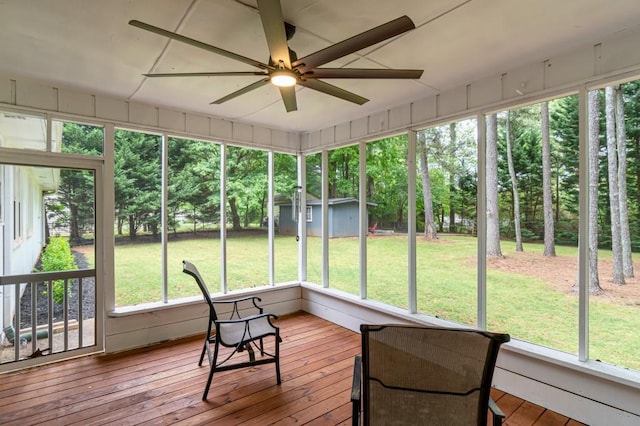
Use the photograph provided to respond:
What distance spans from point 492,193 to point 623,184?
2.91 ft

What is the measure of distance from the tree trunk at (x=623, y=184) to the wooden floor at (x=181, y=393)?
125 cm

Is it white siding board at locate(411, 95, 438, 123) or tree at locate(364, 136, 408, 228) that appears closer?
white siding board at locate(411, 95, 438, 123)

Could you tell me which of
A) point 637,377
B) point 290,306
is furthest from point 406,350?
point 290,306

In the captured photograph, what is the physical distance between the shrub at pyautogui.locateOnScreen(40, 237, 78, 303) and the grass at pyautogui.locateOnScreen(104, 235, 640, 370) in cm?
Result: 45

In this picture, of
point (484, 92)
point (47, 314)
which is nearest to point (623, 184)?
point (484, 92)

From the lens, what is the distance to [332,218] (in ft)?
15.0

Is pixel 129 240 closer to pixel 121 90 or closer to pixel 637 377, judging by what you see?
pixel 121 90

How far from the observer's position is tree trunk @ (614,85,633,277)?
2.29 metres

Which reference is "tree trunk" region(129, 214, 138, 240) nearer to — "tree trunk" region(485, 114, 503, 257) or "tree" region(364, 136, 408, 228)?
"tree" region(364, 136, 408, 228)

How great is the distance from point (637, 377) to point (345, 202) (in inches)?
126

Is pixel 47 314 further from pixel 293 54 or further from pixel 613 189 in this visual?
pixel 613 189

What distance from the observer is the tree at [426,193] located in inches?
135

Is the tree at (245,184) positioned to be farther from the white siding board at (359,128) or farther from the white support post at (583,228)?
the white support post at (583,228)

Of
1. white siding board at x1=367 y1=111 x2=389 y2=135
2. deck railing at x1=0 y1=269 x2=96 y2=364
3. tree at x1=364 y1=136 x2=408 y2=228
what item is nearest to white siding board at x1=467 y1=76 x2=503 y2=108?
tree at x1=364 y1=136 x2=408 y2=228
